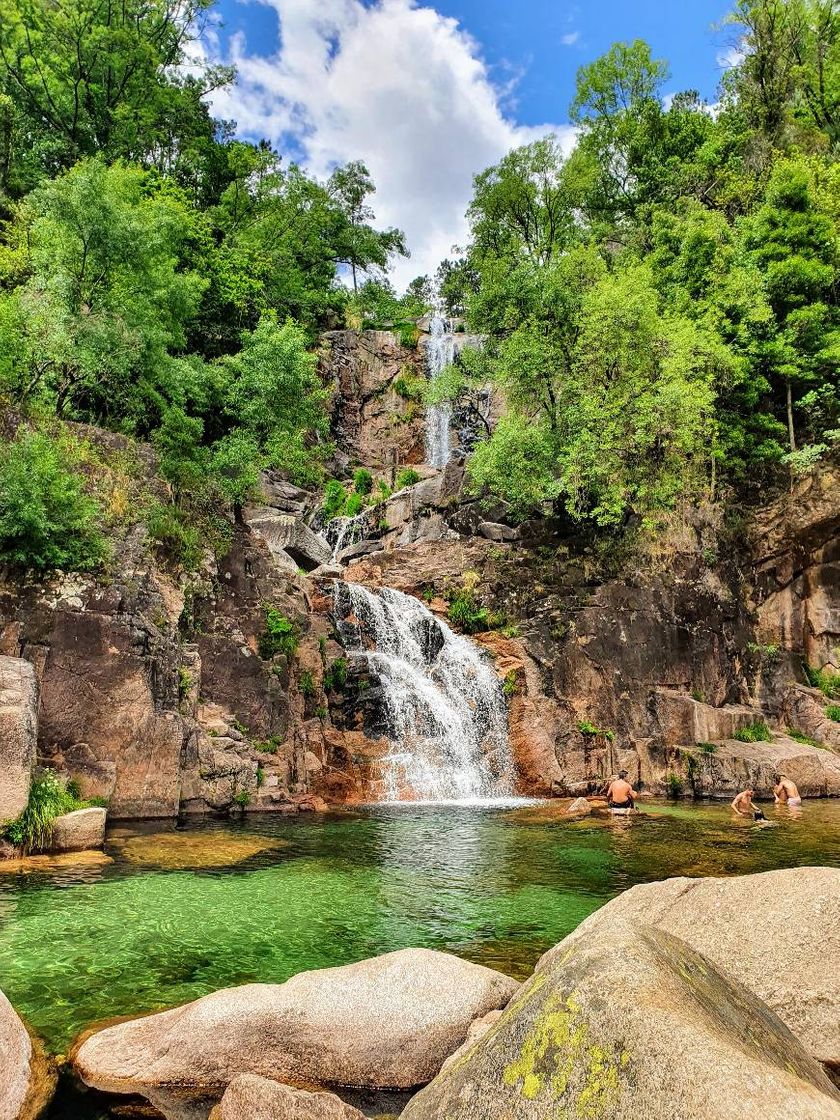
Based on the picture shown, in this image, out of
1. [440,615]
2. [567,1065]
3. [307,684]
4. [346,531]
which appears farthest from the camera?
[346,531]

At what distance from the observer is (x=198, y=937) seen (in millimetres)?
7395

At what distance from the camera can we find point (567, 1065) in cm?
278

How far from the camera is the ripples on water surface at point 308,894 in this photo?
648cm

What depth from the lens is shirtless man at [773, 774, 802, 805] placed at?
60.5 ft

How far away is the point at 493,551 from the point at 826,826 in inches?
550

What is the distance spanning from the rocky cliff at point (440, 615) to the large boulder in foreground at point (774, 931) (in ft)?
30.6

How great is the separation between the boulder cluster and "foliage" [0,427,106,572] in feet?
35.2

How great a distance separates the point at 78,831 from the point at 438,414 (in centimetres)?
3345

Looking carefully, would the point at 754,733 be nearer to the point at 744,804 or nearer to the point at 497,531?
the point at 744,804

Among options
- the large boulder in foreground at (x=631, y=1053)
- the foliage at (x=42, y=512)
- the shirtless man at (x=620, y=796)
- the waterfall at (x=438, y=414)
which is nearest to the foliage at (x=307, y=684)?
Result: the foliage at (x=42, y=512)

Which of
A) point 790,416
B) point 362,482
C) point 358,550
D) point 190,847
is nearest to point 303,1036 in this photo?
point 190,847

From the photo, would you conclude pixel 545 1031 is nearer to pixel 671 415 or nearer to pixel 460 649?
pixel 460 649

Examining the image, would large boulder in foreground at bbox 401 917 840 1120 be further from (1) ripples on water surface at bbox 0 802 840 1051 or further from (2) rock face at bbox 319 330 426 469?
(2) rock face at bbox 319 330 426 469

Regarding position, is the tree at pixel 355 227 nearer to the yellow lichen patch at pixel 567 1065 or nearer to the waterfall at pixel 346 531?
the waterfall at pixel 346 531
